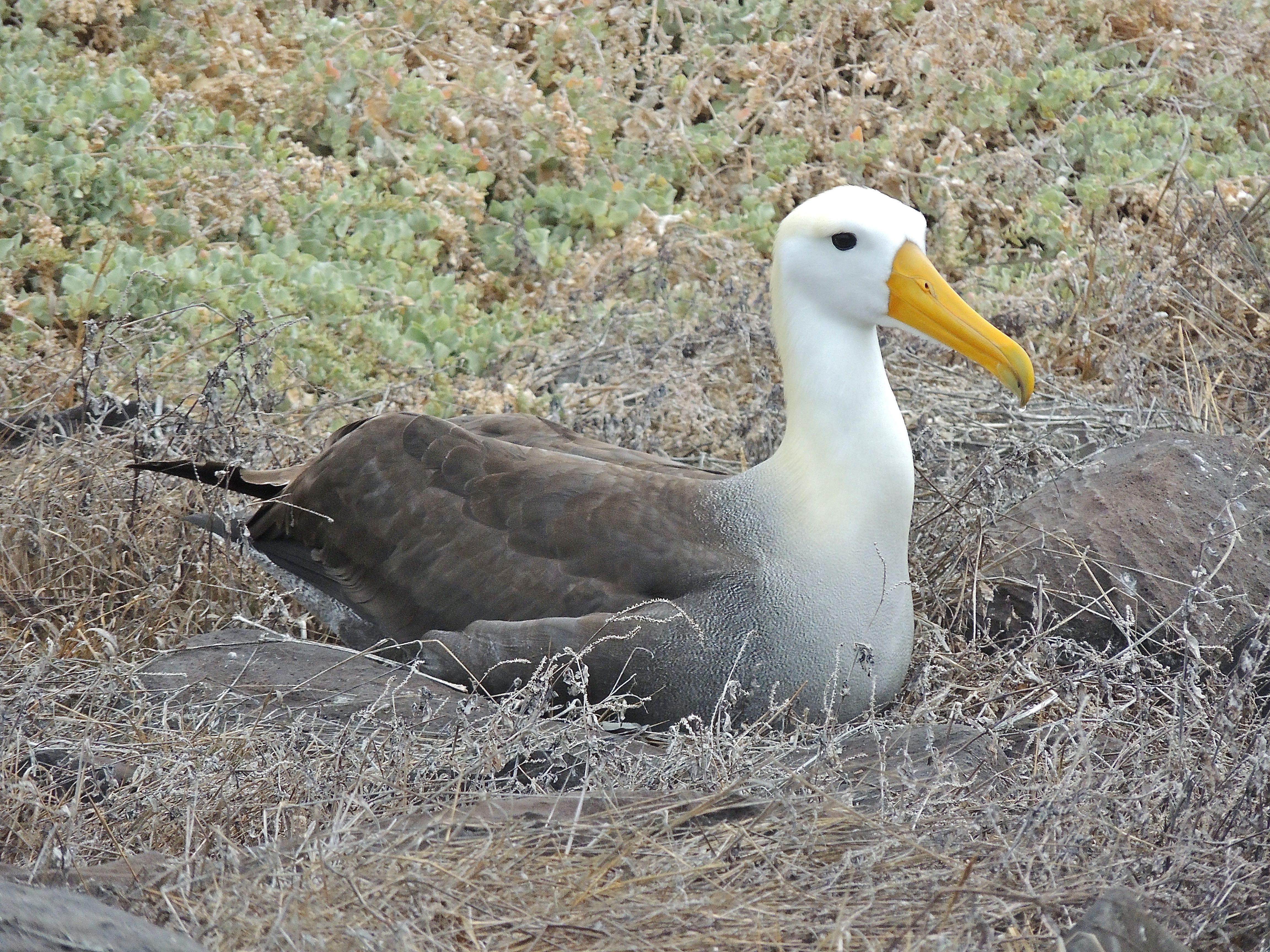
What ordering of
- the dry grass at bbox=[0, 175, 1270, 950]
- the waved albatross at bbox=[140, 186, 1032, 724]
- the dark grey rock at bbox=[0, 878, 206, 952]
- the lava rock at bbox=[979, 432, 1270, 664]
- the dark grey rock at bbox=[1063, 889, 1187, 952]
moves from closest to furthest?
1. the dark grey rock at bbox=[0, 878, 206, 952]
2. the dark grey rock at bbox=[1063, 889, 1187, 952]
3. the dry grass at bbox=[0, 175, 1270, 950]
4. the waved albatross at bbox=[140, 186, 1032, 724]
5. the lava rock at bbox=[979, 432, 1270, 664]

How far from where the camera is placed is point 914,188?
20.4 feet

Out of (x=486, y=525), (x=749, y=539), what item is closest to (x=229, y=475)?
(x=486, y=525)

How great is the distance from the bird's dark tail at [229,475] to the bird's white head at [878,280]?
4.77ft

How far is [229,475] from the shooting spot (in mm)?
3861

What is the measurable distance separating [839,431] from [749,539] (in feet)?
1.02

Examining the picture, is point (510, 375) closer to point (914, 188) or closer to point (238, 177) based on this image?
point (238, 177)

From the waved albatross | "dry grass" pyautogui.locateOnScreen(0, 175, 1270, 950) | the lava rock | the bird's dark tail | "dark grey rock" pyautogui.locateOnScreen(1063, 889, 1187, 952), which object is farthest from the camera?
the bird's dark tail

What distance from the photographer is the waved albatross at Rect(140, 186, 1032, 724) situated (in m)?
3.27

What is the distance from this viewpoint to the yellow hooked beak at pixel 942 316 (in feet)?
11.1

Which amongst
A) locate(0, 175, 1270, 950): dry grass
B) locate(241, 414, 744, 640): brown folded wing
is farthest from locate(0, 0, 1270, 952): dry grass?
locate(241, 414, 744, 640): brown folded wing

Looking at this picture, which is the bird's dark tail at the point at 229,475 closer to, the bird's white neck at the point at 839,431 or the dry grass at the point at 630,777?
the dry grass at the point at 630,777

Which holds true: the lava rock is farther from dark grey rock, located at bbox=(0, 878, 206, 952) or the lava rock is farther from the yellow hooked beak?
dark grey rock, located at bbox=(0, 878, 206, 952)

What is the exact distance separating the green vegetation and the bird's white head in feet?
6.59

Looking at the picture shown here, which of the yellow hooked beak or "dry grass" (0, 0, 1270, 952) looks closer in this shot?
"dry grass" (0, 0, 1270, 952)
